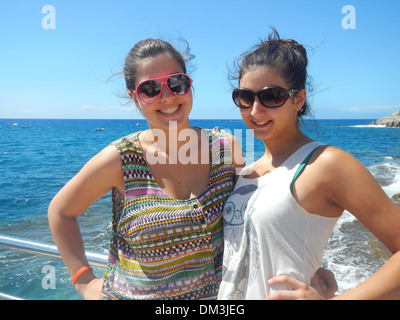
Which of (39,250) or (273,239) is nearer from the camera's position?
(273,239)

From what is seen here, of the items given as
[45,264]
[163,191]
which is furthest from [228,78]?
[45,264]

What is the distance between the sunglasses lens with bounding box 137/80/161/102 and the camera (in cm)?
194

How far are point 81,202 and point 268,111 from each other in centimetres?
116

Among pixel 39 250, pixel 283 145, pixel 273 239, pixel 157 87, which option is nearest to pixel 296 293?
pixel 273 239

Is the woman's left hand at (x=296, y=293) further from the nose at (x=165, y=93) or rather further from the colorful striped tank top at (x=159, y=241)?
the nose at (x=165, y=93)

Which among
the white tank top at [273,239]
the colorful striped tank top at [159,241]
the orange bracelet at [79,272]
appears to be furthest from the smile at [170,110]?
the orange bracelet at [79,272]

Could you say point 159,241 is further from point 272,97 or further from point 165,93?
point 272,97

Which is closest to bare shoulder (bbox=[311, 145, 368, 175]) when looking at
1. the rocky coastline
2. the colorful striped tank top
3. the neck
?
the neck

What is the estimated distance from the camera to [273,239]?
160 cm

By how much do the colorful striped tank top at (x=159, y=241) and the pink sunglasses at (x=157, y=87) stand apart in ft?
0.90

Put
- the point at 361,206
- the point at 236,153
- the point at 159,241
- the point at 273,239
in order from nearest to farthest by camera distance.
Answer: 1. the point at 361,206
2. the point at 273,239
3. the point at 159,241
4. the point at 236,153

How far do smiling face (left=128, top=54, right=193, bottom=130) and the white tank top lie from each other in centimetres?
67

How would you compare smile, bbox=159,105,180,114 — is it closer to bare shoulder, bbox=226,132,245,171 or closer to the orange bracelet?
bare shoulder, bbox=226,132,245,171
